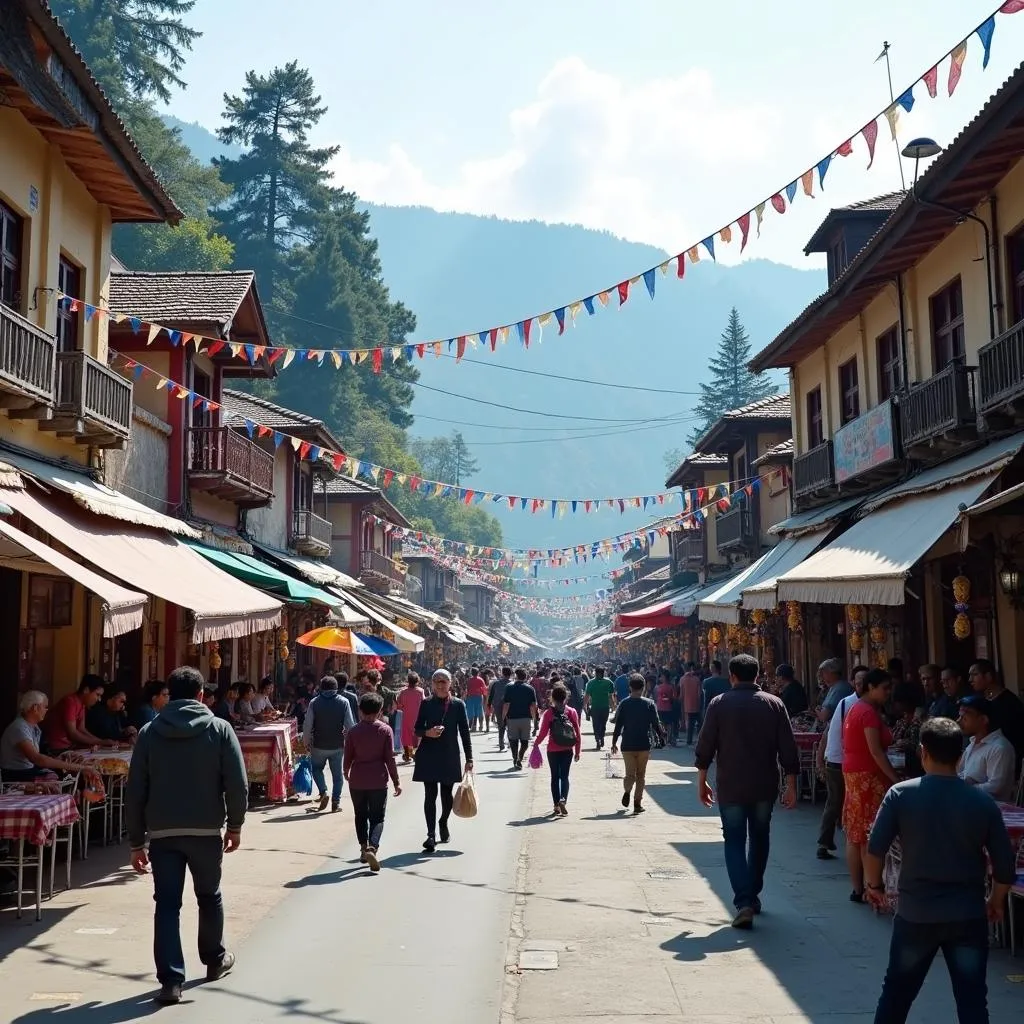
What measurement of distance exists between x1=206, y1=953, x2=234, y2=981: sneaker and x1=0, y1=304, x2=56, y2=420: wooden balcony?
269 inches

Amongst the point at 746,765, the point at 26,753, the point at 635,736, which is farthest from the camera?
the point at 635,736

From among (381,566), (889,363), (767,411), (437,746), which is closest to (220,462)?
(437,746)

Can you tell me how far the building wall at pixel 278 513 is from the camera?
2702 centimetres

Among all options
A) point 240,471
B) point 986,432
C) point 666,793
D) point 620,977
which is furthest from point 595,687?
point 620,977

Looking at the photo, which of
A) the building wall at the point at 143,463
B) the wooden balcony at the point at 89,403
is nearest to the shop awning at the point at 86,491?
the wooden balcony at the point at 89,403

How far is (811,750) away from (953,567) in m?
3.92

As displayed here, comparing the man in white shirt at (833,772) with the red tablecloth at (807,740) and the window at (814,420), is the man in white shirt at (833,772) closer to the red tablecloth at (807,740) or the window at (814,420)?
the red tablecloth at (807,740)

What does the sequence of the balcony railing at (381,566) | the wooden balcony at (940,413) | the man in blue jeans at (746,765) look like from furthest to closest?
the balcony railing at (381,566) < the wooden balcony at (940,413) < the man in blue jeans at (746,765)

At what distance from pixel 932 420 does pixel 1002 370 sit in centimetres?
241

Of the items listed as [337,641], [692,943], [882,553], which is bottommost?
[692,943]

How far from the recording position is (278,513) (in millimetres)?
29297

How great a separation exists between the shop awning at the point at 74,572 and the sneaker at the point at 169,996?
154 inches

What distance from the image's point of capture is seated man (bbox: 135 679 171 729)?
41.4 ft

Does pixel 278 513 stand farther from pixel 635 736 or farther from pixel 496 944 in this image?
pixel 496 944
